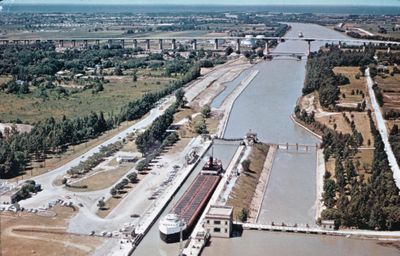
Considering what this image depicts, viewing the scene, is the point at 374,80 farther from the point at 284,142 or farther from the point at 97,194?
the point at 97,194

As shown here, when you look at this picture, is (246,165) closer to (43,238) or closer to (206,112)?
(43,238)

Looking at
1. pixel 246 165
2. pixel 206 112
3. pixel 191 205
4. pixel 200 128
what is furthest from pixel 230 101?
pixel 191 205

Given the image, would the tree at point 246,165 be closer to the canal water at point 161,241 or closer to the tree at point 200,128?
the canal water at point 161,241

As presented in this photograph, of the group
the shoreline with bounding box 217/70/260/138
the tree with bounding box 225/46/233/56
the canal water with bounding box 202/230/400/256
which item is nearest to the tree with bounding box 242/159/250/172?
the shoreline with bounding box 217/70/260/138

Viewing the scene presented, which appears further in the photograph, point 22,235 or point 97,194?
point 97,194

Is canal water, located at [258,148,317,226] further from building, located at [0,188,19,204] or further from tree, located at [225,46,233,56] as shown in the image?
tree, located at [225,46,233,56]

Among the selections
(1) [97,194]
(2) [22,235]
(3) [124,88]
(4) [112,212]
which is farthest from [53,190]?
(3) [124,88]
